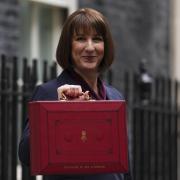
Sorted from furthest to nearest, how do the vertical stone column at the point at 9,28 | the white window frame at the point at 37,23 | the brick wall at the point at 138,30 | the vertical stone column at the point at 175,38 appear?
the vertical stone column at the point at 175,38, the brick wall at the point at 138,30, the white window frame at the point at 37,23, the vertical stone column at the point at 9,28

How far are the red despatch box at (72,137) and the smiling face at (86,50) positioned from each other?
27cm

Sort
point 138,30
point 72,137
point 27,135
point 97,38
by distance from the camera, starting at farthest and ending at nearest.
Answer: point 138,30 → point 97,38 → point 27,135 → point 72,137

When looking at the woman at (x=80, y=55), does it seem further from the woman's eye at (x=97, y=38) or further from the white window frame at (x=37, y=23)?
the white window frame at (x=37, y=23)

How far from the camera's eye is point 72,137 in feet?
11.6

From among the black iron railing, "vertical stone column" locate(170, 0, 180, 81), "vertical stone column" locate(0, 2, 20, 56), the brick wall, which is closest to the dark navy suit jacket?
the black iron railing

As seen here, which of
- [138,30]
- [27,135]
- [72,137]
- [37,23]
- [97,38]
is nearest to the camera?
[72,137]

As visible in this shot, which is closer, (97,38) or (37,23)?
(97,38)

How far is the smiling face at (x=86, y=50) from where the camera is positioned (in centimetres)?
376

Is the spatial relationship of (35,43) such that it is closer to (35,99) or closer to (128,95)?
(128,95)

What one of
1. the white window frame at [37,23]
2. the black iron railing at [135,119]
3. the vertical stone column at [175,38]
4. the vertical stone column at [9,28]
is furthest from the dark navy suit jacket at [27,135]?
the vertical stone column at [175,38]

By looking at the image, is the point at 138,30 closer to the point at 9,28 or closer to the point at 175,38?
the point at 175,38

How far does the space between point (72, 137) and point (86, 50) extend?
408 mm

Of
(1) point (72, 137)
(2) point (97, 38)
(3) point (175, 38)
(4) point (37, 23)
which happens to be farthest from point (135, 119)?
(3) point (175, 38)

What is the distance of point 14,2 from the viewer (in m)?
8.64
